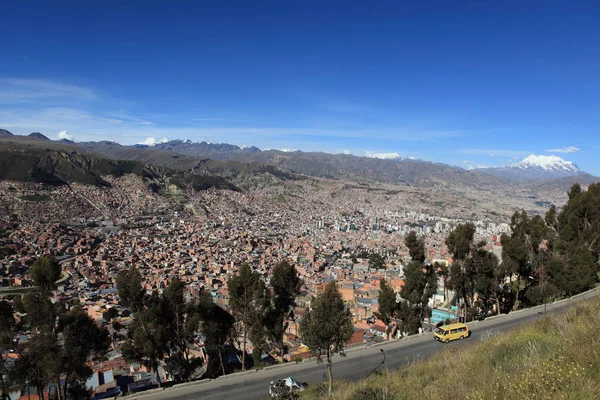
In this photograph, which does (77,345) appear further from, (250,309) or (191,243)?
(191,243)

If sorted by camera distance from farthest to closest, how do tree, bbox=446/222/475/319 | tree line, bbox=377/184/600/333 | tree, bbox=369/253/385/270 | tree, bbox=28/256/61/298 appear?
tree, bbox=369/253/385/270 → tree, bbox=446/222/475/319 → tree line, bbox=377/184/600/333 → tree, bbox=28/256/61/298

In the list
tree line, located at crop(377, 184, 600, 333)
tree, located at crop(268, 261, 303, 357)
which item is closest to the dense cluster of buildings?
tree line, located at crop(377, 184, 600, 333)

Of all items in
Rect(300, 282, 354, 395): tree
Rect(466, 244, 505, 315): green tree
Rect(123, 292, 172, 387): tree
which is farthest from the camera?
Rect(466, 244, 505, 315): green tree

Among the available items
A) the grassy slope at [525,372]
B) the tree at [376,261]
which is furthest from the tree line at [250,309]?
the tree at [376,261]

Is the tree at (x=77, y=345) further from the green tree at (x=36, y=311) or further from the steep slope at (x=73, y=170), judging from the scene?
the steep slope at (x=73, y=170)

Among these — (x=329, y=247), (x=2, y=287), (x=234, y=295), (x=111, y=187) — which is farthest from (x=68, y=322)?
(x=111, y=187)

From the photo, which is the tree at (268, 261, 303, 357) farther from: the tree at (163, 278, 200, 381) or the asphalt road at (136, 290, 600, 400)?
the tree at (163, 278, 200, 381)

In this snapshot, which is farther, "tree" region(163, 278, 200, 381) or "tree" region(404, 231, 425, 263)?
"tree" region(404, 231, 425, 263)
